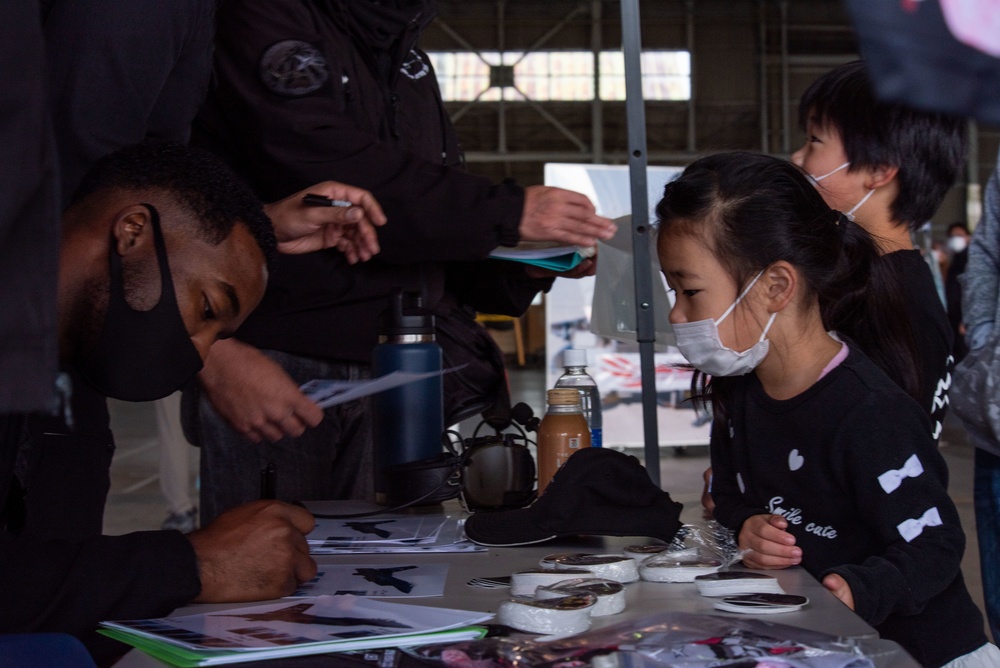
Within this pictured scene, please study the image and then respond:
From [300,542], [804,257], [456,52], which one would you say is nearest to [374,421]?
[300,542]

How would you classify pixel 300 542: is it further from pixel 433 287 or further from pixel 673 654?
pixel 433 287

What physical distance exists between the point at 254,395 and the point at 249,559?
1.52 ft

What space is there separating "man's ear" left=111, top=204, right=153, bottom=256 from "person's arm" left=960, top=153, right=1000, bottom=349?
57.4 inches

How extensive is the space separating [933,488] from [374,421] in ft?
2.57

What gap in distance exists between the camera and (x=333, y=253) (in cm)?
166

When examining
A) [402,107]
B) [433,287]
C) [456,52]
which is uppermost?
[456,52]

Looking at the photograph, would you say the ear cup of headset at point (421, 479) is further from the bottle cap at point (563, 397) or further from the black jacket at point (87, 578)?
the black jacket at point (87, 578)

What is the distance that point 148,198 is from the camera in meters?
1.12

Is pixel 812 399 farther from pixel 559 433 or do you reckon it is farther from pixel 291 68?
pixel 291 68

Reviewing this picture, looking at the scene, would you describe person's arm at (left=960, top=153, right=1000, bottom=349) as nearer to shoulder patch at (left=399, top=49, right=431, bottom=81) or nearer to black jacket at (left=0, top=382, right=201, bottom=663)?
shoulder patch at (left=399, top=49, right=431, bottom=81)

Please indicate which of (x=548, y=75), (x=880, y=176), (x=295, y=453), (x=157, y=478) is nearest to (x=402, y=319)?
(x=295, y=453)

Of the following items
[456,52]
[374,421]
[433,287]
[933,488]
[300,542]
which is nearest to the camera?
[300,542]

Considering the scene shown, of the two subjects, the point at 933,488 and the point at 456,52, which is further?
the point at 456,52

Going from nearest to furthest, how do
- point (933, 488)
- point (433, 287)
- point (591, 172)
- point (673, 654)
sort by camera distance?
point (673, 654) → point (933, 488) → point (433, 287) → point (591, 172)
